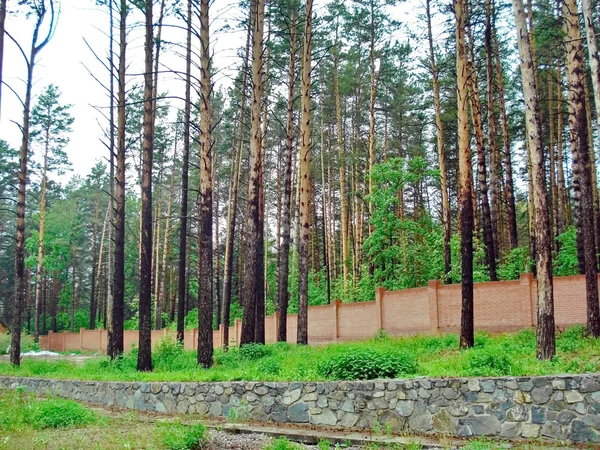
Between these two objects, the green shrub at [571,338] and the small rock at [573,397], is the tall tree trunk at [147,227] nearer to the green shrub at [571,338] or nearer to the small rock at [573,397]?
the green shrub at [571,338]

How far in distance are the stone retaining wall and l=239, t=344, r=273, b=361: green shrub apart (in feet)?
13.5

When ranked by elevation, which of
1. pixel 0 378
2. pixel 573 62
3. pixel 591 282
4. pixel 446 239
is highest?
pixel 573 62

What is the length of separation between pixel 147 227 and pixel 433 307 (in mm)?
10724

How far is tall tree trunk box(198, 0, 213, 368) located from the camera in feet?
46.8

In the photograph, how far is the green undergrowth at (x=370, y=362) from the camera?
30.5 ft

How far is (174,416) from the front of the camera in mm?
10945

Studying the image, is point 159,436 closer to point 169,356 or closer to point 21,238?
point 169,356

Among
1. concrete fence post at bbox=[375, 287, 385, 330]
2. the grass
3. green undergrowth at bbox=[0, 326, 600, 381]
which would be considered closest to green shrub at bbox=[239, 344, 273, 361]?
green undergrowth at bbox=[0, 326, 600, 381]

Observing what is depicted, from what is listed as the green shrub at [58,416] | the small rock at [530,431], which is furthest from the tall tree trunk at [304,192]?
the small rock at [530,431]

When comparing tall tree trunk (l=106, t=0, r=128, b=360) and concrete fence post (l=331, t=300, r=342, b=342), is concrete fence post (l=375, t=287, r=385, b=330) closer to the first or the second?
concrete fence post (l=331, t=300, r=342, b=342)

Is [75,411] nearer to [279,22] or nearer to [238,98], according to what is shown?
[279,22]

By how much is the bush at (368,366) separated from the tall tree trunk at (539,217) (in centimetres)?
269

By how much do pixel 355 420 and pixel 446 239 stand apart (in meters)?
16.2

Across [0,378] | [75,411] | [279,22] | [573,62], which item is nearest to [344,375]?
[75,411]
